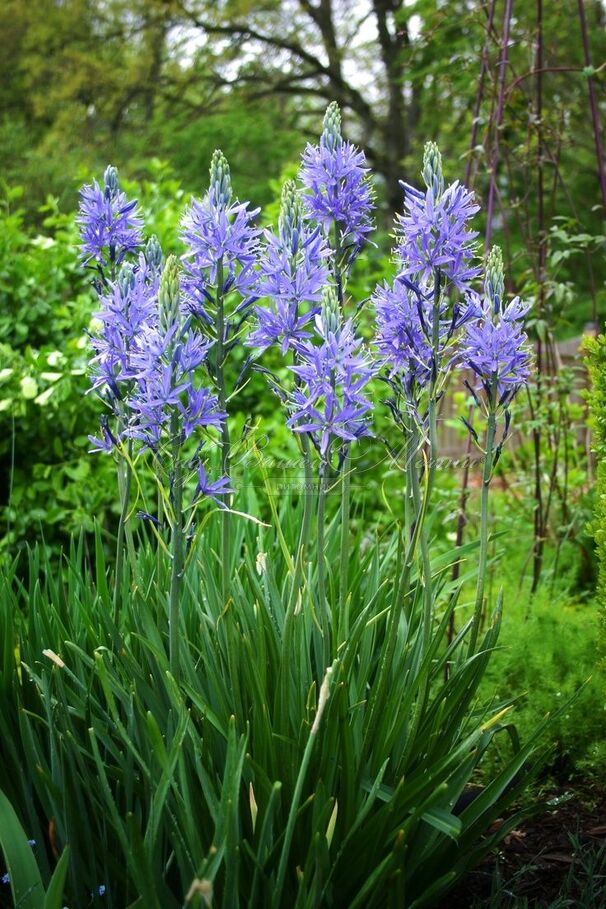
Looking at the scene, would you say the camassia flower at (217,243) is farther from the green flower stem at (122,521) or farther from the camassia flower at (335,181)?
the green flower stem at (122,521)

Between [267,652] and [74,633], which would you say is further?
[74,633]

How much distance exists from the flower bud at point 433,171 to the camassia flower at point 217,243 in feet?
1.28

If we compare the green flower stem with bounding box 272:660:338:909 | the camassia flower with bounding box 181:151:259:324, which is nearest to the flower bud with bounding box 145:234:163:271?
the camassia flower with bounding box 181:151:259:324

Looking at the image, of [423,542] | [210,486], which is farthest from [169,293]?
[423,542]

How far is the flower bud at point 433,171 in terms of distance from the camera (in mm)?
1926

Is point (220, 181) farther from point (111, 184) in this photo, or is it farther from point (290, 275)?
point (111, 184)

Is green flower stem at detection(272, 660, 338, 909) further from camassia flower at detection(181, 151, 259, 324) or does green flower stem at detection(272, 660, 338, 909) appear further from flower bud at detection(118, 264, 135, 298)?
flower bud at detection(118, 264, 135, 298)

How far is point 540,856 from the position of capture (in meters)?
2.31

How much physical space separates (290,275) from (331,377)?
0.25 metres

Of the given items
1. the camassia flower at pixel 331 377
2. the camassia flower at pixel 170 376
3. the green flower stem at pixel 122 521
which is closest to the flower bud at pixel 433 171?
the camassia flower at pixel 331 377

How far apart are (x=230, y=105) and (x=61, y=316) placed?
560 inches

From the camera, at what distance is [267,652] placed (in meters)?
2.13

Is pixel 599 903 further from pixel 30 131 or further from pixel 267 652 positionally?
pixel 30 131

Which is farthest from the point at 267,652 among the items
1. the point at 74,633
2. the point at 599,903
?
the point at 599,903
